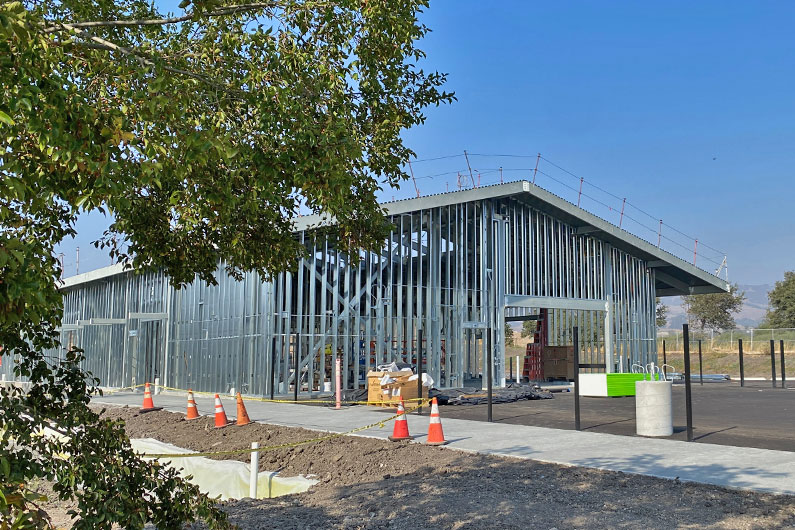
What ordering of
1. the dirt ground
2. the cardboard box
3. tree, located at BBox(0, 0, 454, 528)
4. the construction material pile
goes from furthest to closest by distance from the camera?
the construction material pile, the cardboard box, the dirt ground, tree, located at BBox(0, 0, 454, 528)

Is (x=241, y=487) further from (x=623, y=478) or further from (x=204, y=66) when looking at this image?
(x=204, y=66)

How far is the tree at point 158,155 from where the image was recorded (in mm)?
3326

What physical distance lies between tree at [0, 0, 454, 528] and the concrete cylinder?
7352 mm

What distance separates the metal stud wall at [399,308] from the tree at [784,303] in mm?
54185

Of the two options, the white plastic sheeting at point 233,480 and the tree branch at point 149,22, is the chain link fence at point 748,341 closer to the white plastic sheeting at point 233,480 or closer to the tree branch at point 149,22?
the white plastic sheeting at point 233,480

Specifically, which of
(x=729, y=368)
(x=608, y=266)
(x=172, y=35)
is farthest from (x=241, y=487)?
(x=729, y=368)

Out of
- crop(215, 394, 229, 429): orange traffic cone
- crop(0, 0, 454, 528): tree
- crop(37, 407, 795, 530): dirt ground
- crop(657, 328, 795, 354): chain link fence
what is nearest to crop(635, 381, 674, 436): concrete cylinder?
crop(37, 407, 795, 530): dirt ground

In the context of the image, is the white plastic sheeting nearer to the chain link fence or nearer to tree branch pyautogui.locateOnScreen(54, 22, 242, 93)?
tree branch pyautogui.locateOnScreen(54, 22, 242, 93)

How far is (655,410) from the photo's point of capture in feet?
41.5

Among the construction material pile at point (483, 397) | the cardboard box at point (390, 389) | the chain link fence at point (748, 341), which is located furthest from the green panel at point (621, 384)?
the chain link fence at point (748, 341)

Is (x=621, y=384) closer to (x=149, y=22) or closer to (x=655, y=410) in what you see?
(x=655, y=410)

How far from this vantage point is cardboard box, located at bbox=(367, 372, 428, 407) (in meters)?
19.5

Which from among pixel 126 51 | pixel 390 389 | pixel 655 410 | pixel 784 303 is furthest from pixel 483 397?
pixel 784 303

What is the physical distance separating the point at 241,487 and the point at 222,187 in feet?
22.5
